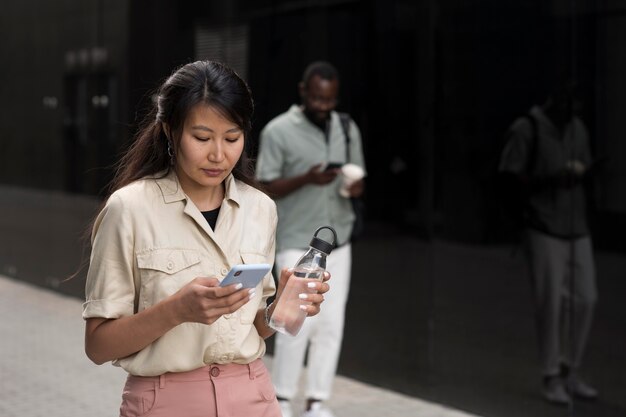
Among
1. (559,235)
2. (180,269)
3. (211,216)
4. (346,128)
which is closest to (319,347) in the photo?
(346,128)

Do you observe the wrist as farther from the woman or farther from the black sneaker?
the black sneaker

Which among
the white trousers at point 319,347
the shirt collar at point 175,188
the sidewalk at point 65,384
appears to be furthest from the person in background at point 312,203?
the shirt collar at point 175,188

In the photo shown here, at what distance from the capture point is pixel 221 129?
308 cm

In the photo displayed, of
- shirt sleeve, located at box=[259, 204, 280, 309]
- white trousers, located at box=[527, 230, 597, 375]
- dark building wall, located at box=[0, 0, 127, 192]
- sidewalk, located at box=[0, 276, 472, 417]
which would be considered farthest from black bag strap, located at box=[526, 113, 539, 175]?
dark building wall, located at box=[0, 0, 127, 192]

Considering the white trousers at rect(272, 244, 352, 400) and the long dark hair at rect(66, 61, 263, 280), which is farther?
the white trousers at rect(272, 244, 352, 400)

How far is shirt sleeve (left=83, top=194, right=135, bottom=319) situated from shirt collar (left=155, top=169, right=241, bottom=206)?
128 millimetres

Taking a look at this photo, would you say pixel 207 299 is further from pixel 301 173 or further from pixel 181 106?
pixel 301 173

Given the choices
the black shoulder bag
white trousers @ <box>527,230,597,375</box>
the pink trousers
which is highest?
the black shoulder bag

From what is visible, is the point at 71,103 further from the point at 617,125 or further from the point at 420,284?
the point at 617,125

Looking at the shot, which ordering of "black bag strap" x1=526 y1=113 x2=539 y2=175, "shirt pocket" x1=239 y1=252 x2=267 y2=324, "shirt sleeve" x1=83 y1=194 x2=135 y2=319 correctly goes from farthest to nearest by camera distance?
1. "black bag strap" x1=526 y1=113 x2=539 y2=175
2. "shirt pocket" x1=239 y1=252 x2=267 y2=324
3. "shirt sleeve" x1=83 y1=194 x2=135 y2=319

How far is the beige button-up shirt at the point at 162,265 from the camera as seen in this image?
3.08 metres

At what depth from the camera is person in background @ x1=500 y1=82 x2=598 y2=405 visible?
21.5 ft

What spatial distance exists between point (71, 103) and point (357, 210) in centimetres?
616

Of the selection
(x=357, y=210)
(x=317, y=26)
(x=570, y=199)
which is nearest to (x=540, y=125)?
(x=570, y=199)
